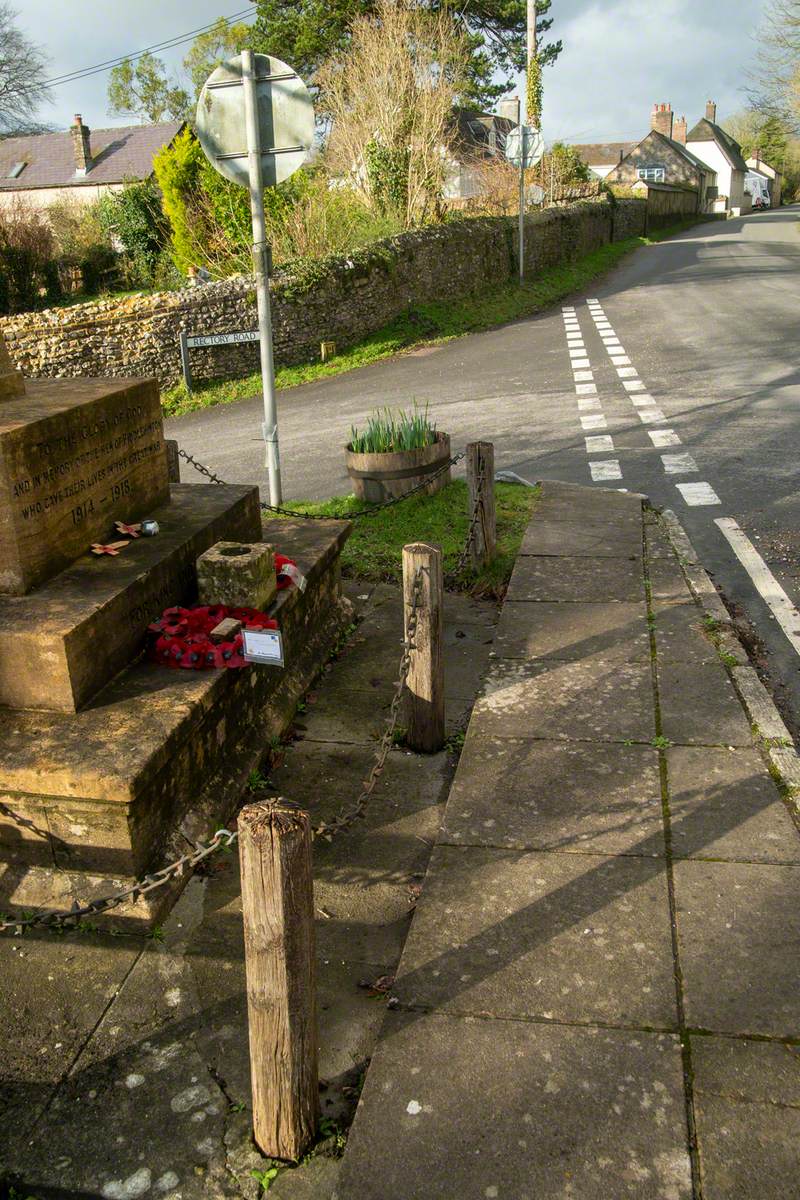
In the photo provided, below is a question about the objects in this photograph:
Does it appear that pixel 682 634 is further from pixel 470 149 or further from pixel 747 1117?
pixel 470 149

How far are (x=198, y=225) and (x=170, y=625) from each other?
72.3 ft

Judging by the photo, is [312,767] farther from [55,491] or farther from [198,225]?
[198,225]

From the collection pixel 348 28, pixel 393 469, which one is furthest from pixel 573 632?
pixel 348 28

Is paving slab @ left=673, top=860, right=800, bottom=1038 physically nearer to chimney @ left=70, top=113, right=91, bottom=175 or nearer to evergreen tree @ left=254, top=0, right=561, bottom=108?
evergreen tree @ left=254, top=0, right=561, bottom=108

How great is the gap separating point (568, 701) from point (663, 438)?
7.35 meters

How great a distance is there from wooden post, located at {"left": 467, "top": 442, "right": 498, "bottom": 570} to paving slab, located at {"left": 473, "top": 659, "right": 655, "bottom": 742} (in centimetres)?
180

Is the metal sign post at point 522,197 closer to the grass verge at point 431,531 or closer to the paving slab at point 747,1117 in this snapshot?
the grass verge at point 431,531

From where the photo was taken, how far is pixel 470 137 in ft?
140

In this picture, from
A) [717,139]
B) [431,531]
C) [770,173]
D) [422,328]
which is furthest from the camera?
[770,173]

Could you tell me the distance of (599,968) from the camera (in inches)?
136

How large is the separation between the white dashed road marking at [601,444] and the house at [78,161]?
38.2m

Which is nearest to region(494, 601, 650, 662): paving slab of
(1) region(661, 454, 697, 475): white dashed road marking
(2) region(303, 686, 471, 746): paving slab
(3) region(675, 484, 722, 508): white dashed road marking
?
(2) region(303, 686, 471, 746): paving slab

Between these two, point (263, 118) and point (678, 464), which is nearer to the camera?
point (263, 118)

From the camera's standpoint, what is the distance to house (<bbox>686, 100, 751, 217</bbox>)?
3445 inches
